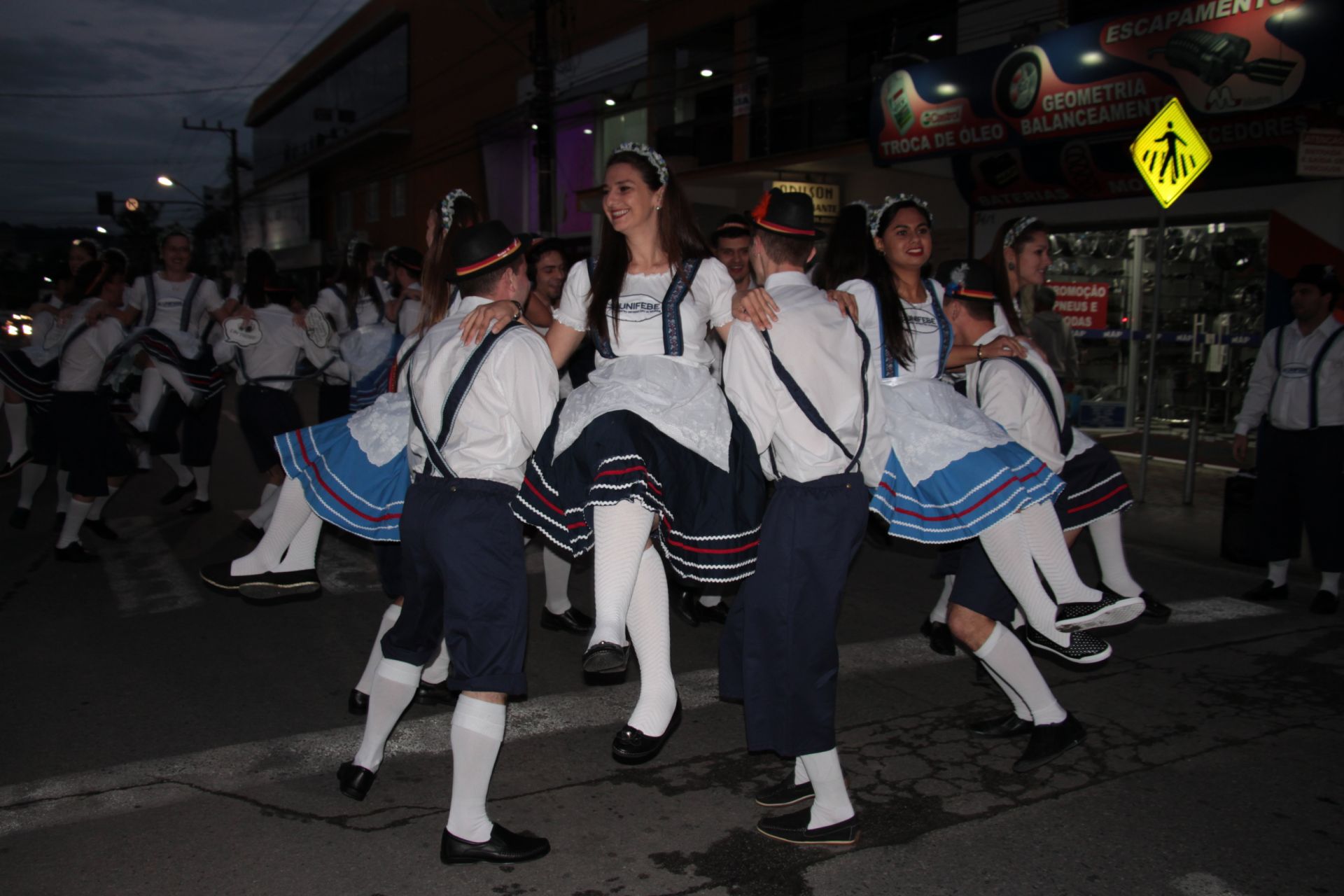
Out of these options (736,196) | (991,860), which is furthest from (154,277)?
(736,196)

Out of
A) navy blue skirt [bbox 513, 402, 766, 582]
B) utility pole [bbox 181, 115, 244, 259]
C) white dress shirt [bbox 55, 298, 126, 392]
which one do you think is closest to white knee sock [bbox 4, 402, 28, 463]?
white dress shirt [bbox 55, 298, 126, 392]

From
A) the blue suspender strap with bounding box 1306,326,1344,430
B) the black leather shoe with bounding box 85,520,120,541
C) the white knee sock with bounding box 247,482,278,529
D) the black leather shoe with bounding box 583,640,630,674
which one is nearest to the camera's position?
the black leather shoe with bounding box 583,640,630,674

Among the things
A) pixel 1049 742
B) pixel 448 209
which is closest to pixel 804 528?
pixel 1049 742

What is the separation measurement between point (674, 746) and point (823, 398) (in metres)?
1.75

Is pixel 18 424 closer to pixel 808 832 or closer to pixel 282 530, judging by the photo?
pixel 282 530

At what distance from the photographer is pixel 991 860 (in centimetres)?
340

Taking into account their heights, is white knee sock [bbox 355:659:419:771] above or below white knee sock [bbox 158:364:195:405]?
below

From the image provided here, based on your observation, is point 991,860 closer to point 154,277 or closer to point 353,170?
point 154,277

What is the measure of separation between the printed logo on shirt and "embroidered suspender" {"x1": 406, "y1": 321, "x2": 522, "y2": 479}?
579 millimetres

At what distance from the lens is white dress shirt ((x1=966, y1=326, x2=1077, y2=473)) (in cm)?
441

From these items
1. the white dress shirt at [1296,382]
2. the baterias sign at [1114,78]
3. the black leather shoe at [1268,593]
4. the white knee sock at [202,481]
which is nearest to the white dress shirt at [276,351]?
the white knee sock at [202,481]

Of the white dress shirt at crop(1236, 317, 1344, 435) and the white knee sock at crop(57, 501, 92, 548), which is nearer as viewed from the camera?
the white dress shirt at crop(1236, 317, 1344, 435)

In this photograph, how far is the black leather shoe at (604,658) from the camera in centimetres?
353

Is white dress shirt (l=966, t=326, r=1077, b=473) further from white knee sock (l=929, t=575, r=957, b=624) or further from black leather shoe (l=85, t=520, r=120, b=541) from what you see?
black leather shoe (l=85, t=520, r=120, b=541)
